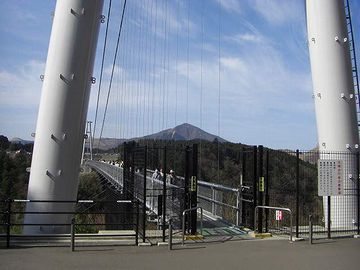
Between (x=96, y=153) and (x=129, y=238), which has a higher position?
(x=96, y=153)

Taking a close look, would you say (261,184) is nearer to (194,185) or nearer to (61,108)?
(194,185)

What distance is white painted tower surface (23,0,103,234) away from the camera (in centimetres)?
1310

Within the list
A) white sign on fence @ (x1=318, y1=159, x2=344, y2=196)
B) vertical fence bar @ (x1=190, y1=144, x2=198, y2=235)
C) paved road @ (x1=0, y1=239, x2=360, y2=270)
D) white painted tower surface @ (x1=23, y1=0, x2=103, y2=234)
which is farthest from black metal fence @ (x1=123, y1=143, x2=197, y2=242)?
white sign on fence @ (x1=318, y1=159, x2=344, y2=196)

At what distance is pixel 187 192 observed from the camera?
11.8m

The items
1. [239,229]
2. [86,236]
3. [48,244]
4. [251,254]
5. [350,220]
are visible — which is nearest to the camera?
[251,254]

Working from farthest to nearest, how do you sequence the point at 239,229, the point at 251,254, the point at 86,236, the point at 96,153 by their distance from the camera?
the point at 96,153
the point at 239,229
the point at 86,236
the point at 251,254

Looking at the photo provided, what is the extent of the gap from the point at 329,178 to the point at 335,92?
4.07 meters

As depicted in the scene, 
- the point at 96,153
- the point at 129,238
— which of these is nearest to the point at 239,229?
the point at 129,238

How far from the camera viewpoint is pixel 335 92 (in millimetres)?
15180

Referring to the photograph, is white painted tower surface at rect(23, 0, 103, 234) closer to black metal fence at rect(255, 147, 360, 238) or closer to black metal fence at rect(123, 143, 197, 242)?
black metal fence at rect(123, 143, 197, 242)

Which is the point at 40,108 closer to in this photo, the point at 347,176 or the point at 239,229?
the point at 239,229

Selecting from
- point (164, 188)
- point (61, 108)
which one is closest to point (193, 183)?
point (164, 188)

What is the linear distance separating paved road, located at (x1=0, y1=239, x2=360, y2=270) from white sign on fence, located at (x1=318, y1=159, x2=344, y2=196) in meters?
1.80

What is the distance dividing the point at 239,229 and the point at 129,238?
332cm
